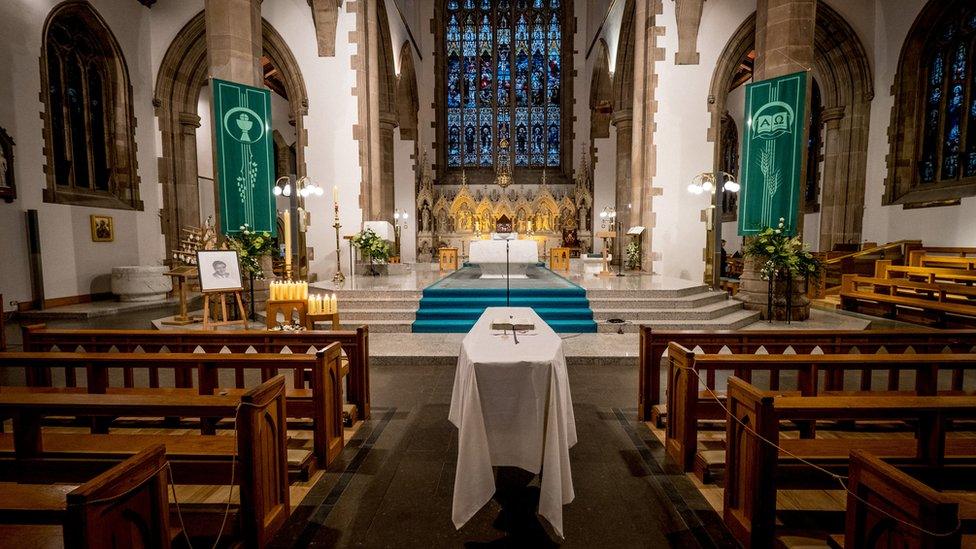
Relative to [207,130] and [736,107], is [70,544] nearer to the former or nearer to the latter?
[207,130]

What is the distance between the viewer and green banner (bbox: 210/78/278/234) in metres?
6.90

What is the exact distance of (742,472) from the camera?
2.18 metres

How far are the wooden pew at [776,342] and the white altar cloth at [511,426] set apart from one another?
1.61 metres

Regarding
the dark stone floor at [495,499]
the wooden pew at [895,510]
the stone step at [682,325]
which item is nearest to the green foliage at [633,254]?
the stone step at [682,325]

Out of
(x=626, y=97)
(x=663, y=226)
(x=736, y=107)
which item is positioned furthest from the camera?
(x=736, y=107)

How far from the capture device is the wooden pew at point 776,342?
11.7 ft

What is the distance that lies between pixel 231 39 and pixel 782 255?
30.3 feet

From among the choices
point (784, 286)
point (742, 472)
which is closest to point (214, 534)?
point (742, 472)

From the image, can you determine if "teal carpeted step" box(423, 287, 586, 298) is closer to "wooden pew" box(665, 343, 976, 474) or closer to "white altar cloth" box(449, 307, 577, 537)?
"wooden pew" box(665, 343, 976, 474)

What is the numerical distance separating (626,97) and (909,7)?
6.53m

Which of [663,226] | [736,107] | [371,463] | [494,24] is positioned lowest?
[371,463]

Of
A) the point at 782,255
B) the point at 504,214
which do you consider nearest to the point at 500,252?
the point at 782,255

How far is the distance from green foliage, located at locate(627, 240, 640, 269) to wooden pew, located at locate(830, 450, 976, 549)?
31.2 ft

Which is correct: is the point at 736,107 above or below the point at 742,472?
above
